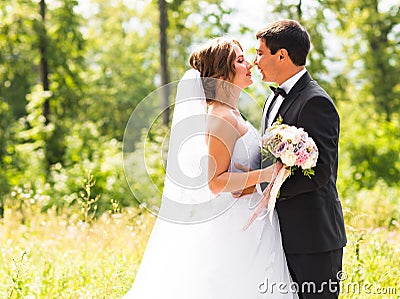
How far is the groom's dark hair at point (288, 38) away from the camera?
352cm

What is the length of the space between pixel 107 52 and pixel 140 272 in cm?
1971

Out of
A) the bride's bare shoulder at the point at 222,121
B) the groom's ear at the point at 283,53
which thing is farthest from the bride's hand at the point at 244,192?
the groom's ear at the point at 283,53

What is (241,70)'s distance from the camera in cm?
352

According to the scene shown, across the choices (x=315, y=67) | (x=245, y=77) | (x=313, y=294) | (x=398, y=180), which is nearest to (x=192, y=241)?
(x=313, y=294)

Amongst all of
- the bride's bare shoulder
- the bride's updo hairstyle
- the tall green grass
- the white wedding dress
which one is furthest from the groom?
the tall green grass

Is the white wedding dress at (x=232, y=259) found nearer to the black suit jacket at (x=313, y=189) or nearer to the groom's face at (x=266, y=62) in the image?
the black suit jacket at (x=313, y=189)

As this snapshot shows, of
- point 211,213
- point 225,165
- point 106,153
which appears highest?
point 225,165

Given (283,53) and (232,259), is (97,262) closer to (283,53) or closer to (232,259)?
(232,259)

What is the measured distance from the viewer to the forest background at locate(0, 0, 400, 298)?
504 cm

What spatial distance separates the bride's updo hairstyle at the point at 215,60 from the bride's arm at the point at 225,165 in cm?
26

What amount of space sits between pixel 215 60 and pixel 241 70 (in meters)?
0.16

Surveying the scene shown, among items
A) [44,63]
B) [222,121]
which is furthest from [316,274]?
[44,63]

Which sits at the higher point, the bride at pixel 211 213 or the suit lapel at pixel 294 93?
the suit lapel at pixel 294 93

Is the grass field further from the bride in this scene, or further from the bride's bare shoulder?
the bride's bare shoulder
